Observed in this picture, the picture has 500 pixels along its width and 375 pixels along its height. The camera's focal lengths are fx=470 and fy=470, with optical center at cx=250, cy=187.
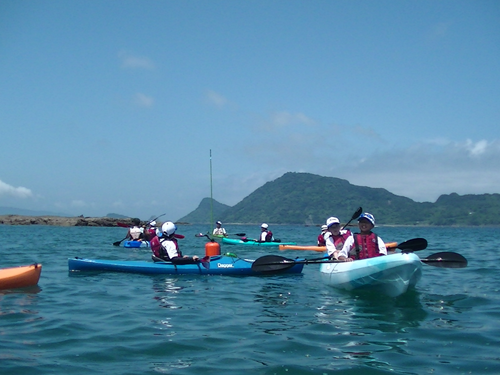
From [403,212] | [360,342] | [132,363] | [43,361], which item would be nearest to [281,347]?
[360,342]

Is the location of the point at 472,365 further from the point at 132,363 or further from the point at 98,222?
the point at 98,222

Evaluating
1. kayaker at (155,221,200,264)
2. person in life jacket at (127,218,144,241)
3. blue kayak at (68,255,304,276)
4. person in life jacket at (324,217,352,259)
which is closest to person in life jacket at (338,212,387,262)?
person in life jacket at (324,217,352,259)

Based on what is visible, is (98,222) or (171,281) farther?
(98,222)

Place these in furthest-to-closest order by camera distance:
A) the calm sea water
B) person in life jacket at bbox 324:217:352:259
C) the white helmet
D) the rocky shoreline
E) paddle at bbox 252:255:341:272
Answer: the rocky shoreline < the white helmet < person in life jacket at bbox 324:217:352:259 < paddle at bbox 252:255:341:272 < the calm sea water

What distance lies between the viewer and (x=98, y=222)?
75.1m

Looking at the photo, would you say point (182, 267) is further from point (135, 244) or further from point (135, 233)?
point (135, 233)

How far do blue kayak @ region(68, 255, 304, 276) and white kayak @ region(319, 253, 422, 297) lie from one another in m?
3.07

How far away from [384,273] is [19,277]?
7189 millimetres

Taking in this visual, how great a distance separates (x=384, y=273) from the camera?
8383 millimetres

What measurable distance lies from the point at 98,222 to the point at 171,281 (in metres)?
67.6

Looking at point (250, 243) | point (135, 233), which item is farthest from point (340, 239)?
point (135, 233)

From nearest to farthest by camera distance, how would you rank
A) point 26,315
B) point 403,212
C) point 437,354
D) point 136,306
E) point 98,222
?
point 437,354, point 26,315, point 136,306, point 98,222, point 403,212

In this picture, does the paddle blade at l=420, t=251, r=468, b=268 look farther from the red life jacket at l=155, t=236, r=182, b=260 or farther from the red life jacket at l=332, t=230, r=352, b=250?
the red life jacket at l=155, t=236, r=182, b=260

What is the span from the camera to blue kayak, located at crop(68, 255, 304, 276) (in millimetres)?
12148
